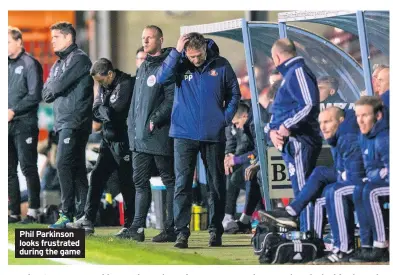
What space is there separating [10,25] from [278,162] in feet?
8.77

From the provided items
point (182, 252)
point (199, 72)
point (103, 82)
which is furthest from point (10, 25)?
point (182, 252)

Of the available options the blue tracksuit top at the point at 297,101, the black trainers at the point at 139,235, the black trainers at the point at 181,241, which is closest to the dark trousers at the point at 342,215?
the blue tracksuit top at the point at 297,101

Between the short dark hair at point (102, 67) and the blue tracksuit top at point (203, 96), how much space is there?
0.73 metres

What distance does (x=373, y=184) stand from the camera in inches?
413

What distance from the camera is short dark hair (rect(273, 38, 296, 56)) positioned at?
430 inches

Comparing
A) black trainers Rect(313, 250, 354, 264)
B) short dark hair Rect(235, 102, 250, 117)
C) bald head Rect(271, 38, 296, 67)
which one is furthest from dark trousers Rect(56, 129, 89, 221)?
black trainers Rect(313, 250, 354, 264)

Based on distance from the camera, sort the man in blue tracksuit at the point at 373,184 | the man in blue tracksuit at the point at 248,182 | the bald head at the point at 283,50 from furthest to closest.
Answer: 1. the man in blue tracksuit at the point at 248,182
2. the bald head at the point at 283,50
3. the man in blue tracksuit at the point at 373,184

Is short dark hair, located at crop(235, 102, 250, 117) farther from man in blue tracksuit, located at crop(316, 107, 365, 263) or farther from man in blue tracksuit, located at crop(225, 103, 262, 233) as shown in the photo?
man in blue tracksuit, located at crop(316, 107, 365, 263)

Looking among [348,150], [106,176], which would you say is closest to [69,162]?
[106,176]

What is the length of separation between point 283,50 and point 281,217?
1.39 m

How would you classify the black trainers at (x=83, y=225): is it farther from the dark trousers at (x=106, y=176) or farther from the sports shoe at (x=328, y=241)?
the sports shoe at (x=328, y=241)

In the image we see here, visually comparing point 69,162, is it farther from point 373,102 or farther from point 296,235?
point 373,102

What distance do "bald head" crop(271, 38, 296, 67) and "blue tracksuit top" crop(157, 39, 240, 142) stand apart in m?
0.51

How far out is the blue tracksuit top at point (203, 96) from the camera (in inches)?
441
